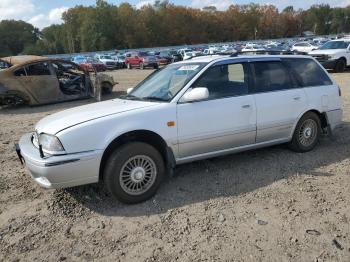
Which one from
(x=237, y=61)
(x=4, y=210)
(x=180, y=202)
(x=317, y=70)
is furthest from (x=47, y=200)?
(x=317, y=70)

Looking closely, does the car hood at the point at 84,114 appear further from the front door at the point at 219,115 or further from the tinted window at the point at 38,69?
the tinted window at the point at 38,69

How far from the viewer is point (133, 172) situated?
4484 millimetres

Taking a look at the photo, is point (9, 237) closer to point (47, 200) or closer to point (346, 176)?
point (47, 200)

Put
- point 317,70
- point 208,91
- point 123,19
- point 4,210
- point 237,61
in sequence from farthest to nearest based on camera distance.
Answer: point 123,19, point 317,70, point 237,61, point 208,91, point 4,210

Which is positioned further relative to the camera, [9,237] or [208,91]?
[208,91]

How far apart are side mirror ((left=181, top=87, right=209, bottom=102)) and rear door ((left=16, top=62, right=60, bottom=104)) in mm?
8853

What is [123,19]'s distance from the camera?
11162cm

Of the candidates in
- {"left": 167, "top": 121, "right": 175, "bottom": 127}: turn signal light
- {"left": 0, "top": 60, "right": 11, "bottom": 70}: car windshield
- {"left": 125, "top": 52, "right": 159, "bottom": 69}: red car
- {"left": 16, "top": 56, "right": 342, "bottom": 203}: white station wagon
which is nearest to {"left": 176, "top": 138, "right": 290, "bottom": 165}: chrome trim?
{"left": 16, "top": 56, "right": 342, "bottom": 203}: white station wagon

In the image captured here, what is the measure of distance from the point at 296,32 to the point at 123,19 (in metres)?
72.1

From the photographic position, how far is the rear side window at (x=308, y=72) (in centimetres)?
602

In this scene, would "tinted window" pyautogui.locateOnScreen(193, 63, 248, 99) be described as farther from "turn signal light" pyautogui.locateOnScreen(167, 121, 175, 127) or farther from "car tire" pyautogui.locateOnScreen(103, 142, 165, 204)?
"car tire" pyautogui.locateOnScreen(103, 142, 165, 204)

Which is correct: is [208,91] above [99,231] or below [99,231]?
above

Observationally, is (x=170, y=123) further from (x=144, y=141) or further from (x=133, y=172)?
(x=133, y=172)

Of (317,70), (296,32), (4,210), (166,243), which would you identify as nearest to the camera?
(166,243)
